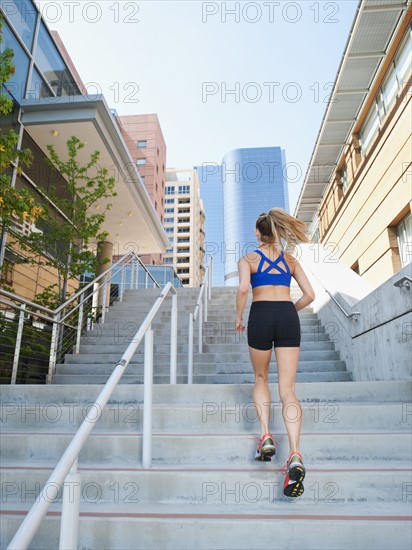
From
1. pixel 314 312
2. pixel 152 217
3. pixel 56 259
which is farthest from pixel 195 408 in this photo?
pixel 152 217

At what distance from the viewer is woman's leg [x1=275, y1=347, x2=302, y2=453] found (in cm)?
240

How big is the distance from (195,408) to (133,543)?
4.02 ft

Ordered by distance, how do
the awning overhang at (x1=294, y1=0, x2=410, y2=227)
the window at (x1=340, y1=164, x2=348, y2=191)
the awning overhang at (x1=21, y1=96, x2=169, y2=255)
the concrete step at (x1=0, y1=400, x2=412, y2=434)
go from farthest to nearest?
1. the window at (x1=340, y1=164, x2=348, y2=191)
2. the awning overhang at (x1=21, y1=96, x2=169, y2=255)
3. the awning overhang at (x1=294, y1=0, x2=410, y2=227)
4. the concrete step at (x1=0, y1=400, x2=412, y2=434)

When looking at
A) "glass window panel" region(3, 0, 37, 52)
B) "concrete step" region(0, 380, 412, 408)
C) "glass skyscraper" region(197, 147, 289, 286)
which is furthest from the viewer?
"glass skyscraper" region(197, 147, 289, 286)

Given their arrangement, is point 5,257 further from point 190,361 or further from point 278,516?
point 278,516

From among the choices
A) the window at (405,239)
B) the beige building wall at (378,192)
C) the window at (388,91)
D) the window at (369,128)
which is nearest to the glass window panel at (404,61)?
the window at (388,91)

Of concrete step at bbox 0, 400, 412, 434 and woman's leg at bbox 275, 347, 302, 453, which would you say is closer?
woman's leg at bbox 275, 347, 302, 453

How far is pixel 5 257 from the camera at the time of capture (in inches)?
306

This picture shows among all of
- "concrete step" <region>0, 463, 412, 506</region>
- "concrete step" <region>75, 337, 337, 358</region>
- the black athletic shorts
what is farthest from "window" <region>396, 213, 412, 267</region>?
"concrete step" <region>0, 463, 412, 506</region>

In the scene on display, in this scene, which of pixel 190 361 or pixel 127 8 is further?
pixel 127 8

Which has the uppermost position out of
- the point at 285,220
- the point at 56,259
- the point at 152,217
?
the point at 152,217

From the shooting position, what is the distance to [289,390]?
2541 mm

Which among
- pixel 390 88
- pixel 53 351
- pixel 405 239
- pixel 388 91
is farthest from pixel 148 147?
pixel 53 351

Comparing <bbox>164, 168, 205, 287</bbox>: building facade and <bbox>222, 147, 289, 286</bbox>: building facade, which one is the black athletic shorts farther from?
<bbox>222, 147, 289, 286</bbox>: building facade
